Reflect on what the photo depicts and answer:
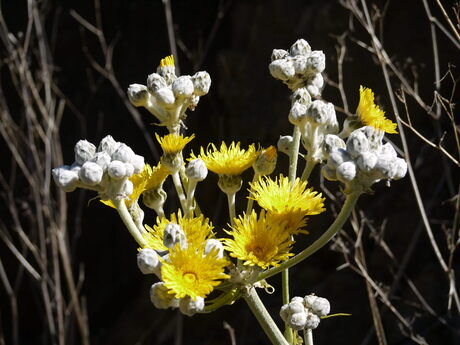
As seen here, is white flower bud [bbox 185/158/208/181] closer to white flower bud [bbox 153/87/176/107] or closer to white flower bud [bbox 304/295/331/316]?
white flower bud [bbox 153/87/176/107]

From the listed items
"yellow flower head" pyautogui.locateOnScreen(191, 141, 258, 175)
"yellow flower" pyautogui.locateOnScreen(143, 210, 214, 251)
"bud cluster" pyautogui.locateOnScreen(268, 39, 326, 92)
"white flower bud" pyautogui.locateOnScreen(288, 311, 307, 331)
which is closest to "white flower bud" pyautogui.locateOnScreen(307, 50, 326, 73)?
"bud cluster" pyautogui.locateOnScreen(268, 39, 326, 92)

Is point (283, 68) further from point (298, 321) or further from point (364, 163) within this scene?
point (298, 321)

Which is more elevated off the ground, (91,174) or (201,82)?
(201,82)

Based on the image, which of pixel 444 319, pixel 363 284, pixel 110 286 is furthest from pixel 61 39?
pixel 444 319

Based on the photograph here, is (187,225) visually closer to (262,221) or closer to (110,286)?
(262,221)

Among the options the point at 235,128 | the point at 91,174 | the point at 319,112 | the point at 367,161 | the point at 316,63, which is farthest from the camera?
the point at 235,128

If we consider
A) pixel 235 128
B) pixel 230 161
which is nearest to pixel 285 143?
pixel 230 161
